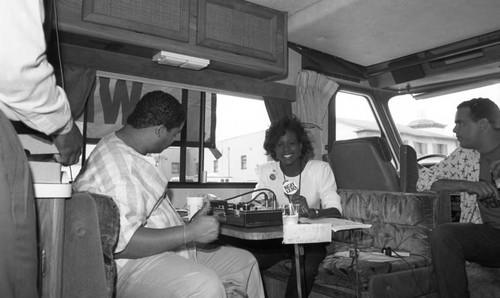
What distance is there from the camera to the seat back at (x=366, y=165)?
3084 millimetres

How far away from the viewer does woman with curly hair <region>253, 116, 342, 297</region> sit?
2.59m

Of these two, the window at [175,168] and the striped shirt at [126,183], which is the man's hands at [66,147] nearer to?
the striped shirt at [126,183]

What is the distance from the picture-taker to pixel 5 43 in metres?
0.85

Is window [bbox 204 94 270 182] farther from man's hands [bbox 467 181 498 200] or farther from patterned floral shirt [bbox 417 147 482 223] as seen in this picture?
man's hands [bbox 467 181 498 200]

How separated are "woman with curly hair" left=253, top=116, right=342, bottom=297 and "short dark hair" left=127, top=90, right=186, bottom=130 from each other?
105cm

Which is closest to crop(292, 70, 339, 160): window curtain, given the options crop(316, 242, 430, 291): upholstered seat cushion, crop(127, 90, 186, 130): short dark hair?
crop(316, 242, 430, 291): upholstered seat cushion

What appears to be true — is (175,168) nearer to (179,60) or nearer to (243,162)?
(243,162)

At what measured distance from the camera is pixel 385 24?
156 inches

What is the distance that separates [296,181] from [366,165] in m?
0.62

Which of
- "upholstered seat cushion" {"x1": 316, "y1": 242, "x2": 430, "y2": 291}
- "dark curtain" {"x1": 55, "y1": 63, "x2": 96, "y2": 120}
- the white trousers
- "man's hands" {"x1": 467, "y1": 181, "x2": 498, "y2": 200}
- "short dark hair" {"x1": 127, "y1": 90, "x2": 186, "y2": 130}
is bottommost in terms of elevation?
"upholstered seat cushion" {"x1": 316, "y1": 242, "x2": 430, "y2": 291}

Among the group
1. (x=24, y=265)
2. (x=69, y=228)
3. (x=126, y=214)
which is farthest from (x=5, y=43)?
(x=126, y=214)

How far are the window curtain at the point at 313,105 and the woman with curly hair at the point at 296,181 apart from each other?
4.35ft

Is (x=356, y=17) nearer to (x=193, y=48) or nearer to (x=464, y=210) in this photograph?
(x=193, y=48)

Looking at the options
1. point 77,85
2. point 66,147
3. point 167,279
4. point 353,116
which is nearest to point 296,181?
point 167,279
